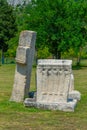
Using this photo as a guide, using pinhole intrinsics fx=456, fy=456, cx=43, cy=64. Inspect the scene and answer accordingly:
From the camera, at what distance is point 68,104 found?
1238cm

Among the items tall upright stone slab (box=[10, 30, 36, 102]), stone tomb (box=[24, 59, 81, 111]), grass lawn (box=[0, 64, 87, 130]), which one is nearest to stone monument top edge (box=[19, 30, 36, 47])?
tall upright stone slab (box=[10, 30, 36, 102])

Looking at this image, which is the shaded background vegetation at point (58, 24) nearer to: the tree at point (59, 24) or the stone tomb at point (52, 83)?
the tree at point (59, 24)

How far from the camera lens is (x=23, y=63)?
43.5 ft

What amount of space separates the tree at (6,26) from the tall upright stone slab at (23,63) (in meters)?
45.7

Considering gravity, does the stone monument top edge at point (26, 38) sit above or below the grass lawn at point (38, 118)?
above

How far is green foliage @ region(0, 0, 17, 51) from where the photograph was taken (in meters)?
59.8

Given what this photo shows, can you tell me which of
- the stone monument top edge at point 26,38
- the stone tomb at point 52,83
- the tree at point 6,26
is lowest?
the tree at point 6,26

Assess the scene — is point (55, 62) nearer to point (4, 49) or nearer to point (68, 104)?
point (68, 104)

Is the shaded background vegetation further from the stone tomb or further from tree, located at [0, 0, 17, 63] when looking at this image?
the stone tomb

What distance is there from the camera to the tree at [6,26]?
196 feet

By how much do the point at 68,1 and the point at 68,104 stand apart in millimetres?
32762

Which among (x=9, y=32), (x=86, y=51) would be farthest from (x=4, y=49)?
(x=86, y=51)

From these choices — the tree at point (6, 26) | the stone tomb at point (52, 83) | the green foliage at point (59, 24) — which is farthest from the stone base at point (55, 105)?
the tree at point (6, 26)

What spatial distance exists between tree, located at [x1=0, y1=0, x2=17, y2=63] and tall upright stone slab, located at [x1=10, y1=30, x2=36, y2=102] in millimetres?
45688
